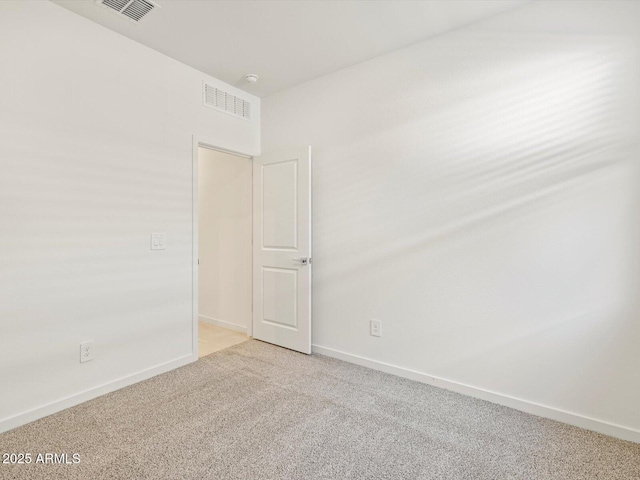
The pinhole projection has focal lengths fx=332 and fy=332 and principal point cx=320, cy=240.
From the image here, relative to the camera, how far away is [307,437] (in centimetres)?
184

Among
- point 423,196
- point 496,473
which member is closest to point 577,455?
point 496,473

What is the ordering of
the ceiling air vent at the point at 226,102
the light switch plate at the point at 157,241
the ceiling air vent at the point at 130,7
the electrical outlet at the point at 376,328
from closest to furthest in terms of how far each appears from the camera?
the ceiling air vent at the point at 130,7 → the light switch plate at the point at 157,241 → the electrical outlet at the point at 376,328 → the ceiling air vent at the point at 226,102

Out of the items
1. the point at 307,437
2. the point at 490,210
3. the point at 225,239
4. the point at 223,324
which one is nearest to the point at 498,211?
the point at 490,210

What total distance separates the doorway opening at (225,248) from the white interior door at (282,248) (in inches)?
6.6

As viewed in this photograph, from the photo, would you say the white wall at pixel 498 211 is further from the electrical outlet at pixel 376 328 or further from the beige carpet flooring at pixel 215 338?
the beige carpet flooring at pixel 215 338

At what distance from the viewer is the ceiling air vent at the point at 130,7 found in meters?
2.05

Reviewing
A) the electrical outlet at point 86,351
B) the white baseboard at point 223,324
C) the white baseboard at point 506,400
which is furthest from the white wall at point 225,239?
the electrical outlet at point 86,351

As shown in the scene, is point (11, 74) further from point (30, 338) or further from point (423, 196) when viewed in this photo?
point (423, 196)

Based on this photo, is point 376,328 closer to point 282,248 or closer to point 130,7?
point 282,248

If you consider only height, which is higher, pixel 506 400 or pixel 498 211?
pixel 498 211

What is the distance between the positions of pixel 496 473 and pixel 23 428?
8.48 feet

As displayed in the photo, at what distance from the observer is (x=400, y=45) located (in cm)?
256

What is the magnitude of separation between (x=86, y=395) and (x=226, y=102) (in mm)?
2615

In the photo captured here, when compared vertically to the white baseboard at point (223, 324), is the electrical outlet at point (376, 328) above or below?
above
